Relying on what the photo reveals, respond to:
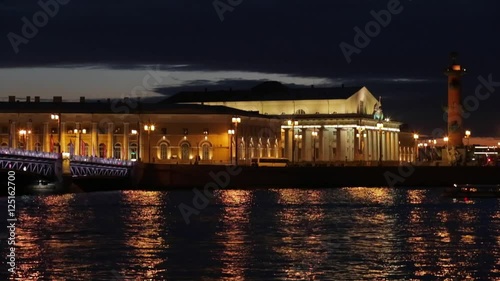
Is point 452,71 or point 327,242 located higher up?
point 452,71

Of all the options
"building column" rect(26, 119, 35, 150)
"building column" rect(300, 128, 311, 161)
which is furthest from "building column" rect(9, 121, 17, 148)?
"building column" rect(300, 128, 311, 161)

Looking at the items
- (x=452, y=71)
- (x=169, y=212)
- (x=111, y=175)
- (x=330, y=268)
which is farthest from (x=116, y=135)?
(x=330, y=268)

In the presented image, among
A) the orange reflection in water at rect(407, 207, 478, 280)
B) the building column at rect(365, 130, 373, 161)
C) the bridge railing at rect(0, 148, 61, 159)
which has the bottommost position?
the orange reflection in water at rect(407, 207, 478, 280)

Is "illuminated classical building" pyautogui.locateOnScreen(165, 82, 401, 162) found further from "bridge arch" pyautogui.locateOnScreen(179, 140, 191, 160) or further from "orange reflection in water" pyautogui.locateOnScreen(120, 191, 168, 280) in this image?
"orange reflection in water" pyautogui.locateOnScreen(120, 191, 168, 280)

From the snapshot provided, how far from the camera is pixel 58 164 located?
293 ft

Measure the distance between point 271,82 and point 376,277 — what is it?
116 m

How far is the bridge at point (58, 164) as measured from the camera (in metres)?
84.7

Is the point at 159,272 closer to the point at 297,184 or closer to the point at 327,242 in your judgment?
the point at 327,242

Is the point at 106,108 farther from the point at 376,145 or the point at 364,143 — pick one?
the point at 376,145

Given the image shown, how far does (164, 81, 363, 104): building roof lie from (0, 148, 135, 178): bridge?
48367 millimetres

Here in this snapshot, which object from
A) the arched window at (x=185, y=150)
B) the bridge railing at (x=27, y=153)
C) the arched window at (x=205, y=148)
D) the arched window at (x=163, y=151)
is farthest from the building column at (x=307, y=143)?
the bridge railing at (x=27, y=153)

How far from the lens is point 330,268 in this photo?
137 feet

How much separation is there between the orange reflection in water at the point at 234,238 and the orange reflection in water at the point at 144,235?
2.16 metres

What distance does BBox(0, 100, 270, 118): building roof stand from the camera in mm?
118500
